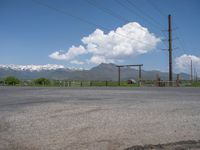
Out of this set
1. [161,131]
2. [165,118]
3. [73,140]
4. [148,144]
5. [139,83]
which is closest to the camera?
[148,144]

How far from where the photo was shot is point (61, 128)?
6500mm

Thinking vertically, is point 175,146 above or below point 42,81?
below

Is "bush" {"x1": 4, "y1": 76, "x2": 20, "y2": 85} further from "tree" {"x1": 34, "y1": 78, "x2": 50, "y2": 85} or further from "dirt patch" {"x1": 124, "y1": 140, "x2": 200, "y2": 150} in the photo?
"dirt patch" {"x1": 124, "y1": 140, "x2": 200, "y2": 150}

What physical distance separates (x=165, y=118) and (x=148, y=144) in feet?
9.98

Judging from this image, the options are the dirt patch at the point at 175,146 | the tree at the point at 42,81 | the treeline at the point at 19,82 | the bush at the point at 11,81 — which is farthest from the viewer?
the bush at the point at 11,81

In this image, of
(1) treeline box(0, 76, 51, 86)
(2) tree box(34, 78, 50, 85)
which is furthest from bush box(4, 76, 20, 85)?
(2) tree box(34, 78, 50, 85)

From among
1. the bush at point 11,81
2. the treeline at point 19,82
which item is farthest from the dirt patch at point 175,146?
the bush at point 11,81

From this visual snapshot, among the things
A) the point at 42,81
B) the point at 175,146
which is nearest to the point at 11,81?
the point at 42,81

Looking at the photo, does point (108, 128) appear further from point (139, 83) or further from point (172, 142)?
point (139, 83)

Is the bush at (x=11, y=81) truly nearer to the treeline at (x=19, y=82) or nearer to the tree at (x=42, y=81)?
the treeline at (x=19, y=82)

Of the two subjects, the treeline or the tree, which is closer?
the treeline

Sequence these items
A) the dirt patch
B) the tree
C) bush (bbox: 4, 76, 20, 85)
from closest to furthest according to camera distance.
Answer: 1. the dirt patch
2. the tree
3. bush (bbox: 4, 76, 20, 85)

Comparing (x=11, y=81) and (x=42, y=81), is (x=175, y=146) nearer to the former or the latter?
(x=42, y=81)

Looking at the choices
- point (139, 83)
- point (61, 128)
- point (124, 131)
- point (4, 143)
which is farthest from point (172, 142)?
point (139, 83)
